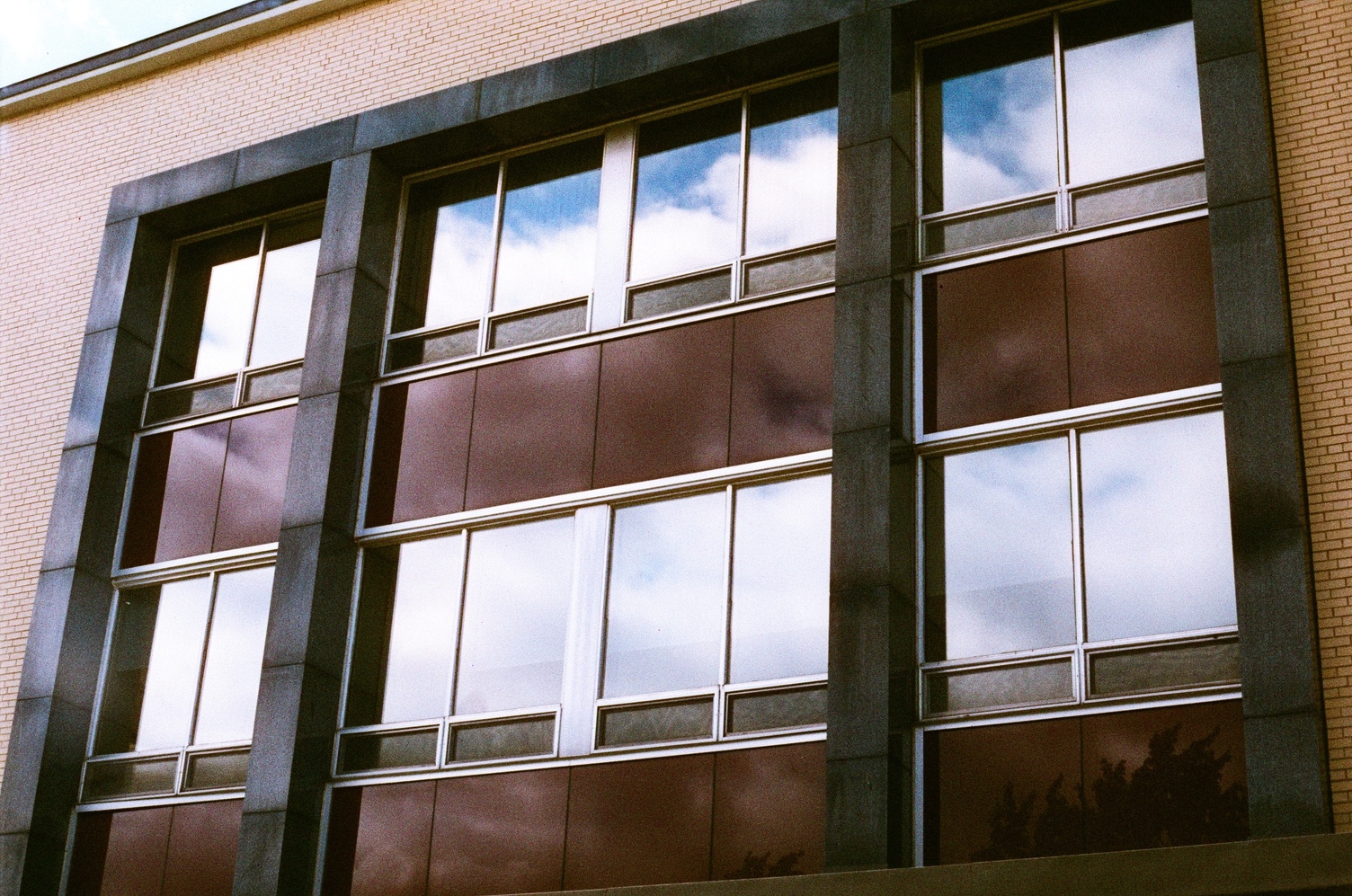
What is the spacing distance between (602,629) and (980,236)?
5008 mm

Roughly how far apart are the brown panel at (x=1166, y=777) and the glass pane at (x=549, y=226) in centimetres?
716

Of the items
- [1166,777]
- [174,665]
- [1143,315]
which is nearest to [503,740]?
[174,665]

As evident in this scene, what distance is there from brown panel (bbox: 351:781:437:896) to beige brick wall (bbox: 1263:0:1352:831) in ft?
26.1

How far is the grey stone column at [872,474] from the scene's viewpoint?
1329 cm

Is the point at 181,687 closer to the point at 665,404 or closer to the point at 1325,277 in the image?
the point at 665,404

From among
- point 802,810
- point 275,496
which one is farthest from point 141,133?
point 802,810

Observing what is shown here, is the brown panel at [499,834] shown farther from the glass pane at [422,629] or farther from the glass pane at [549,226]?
the glass pane at [549,226]

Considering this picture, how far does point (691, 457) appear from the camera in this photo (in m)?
15.6

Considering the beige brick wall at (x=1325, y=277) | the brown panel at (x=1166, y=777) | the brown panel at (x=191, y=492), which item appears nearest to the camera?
the beige brick wall at (x=1325, y=277)

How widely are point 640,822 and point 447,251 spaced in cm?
697

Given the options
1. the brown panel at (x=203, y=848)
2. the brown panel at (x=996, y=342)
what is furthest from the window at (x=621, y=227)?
the brown panel at (x=203, y=848)

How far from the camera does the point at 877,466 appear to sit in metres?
14.2

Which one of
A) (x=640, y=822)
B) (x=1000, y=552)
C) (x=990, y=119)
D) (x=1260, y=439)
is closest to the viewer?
(x=1260, y=439)

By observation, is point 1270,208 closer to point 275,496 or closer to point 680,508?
point 680,508
